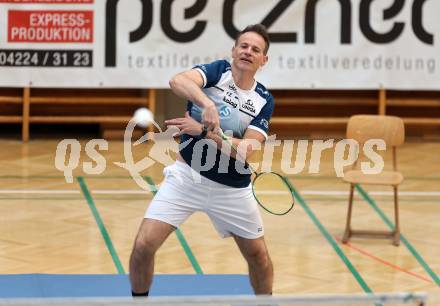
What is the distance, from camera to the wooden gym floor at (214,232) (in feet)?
28.2

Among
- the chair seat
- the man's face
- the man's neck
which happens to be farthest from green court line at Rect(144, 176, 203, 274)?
the man's face

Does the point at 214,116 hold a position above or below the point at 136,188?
above

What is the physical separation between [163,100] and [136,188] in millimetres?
2730

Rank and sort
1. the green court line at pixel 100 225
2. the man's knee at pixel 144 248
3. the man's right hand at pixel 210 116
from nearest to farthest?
the man's right hand at pixel 210 116 < the man's knee at pixel 144 248 < the green court line at pixel 100 225

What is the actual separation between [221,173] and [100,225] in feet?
11.4

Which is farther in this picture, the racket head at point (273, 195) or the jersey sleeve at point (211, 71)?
the racket head at point (273, 195)

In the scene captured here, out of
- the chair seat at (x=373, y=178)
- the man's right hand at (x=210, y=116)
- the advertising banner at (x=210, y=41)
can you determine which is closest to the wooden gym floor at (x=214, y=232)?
the chair seat at (x=373, y=178)

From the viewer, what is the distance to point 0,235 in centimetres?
948

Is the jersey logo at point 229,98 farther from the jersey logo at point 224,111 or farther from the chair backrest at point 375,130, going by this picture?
the chair backrest at point 375,130

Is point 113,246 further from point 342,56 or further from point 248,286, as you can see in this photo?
point 342,56

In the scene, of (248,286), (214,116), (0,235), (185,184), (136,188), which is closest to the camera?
(214,116)

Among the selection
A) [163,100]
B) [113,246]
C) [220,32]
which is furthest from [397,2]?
[113,246]

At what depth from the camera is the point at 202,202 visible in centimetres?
674

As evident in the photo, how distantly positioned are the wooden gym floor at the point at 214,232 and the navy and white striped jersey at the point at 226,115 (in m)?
1.73
